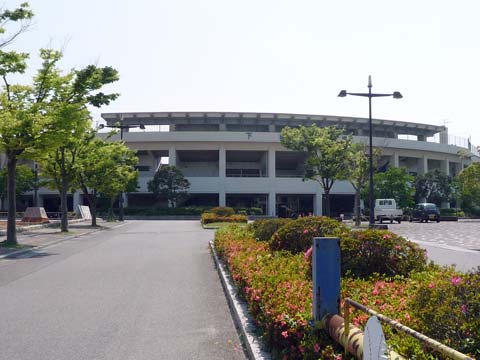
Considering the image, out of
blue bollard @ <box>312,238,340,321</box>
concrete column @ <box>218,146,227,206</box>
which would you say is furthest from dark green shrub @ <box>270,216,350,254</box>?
concrete column @ <box>218,146,227,206</box>

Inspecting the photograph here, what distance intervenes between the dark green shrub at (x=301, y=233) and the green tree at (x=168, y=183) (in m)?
46.4

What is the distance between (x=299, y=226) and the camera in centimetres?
1142

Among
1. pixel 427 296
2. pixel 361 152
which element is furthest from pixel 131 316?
pixel 361 152

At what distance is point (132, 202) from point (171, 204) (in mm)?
9843

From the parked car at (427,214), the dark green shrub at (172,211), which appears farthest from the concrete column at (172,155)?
the parked car at (427,214)

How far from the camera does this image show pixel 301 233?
11.2 meters

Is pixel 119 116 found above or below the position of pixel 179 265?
above

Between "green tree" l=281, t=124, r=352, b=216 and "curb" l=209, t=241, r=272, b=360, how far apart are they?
30.3 meters

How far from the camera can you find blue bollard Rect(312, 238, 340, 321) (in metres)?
4.98

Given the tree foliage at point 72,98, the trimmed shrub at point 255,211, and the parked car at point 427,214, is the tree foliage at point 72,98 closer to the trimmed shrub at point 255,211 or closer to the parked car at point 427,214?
the parked car at point 427,214

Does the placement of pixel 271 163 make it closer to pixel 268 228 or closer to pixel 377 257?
pixel 268 228

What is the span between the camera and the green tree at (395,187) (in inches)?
2115

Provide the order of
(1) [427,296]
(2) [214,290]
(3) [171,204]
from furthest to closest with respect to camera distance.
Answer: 1. (3) [171,204]
2. (2) [214,290]
3. (1) [427,296]

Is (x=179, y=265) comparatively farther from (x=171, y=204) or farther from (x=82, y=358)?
(x=171, y=204)
